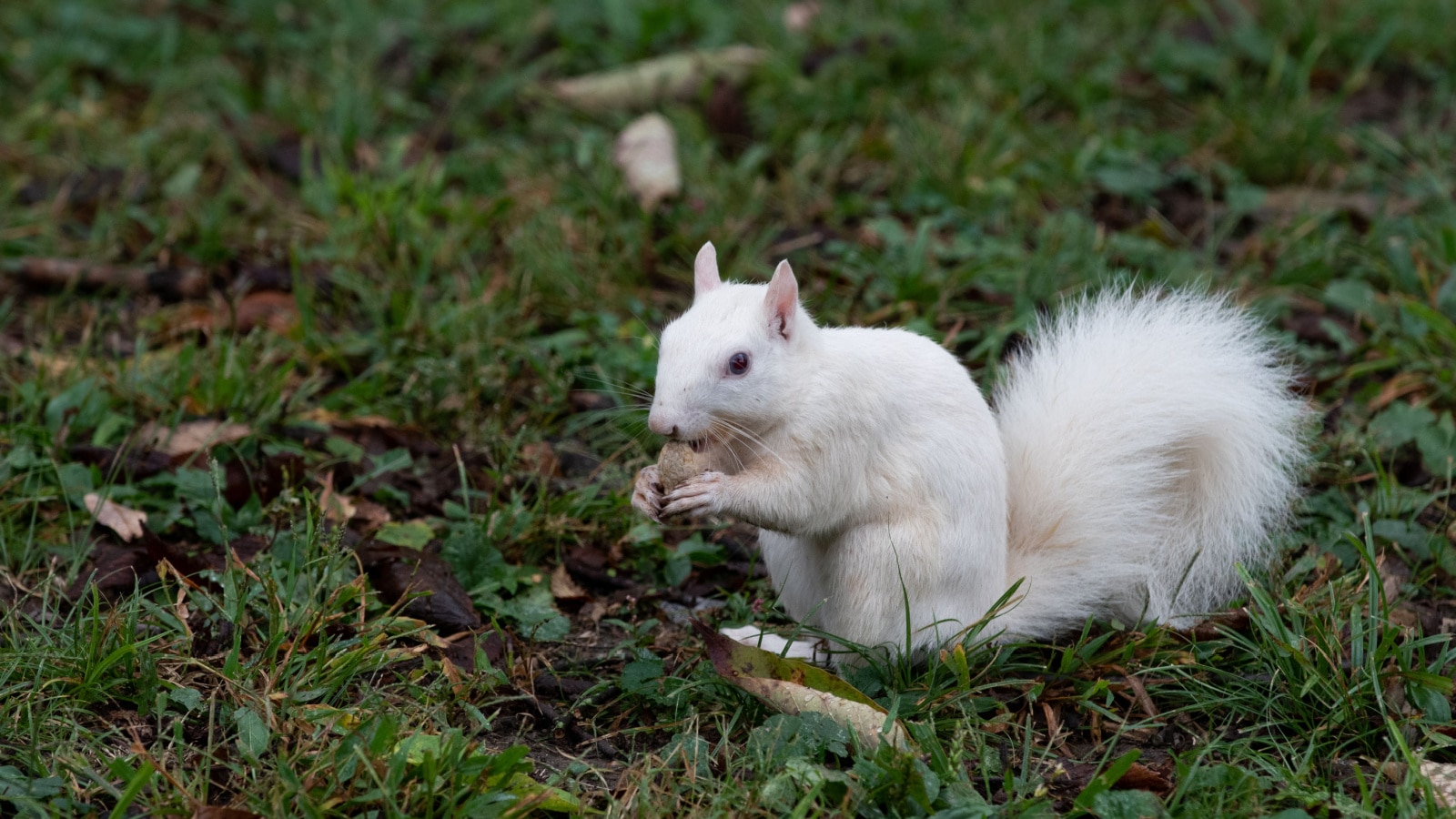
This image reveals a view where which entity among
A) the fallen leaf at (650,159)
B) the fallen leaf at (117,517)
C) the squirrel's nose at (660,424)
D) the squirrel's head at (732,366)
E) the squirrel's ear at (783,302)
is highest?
the squirrel's ear at (783,302)

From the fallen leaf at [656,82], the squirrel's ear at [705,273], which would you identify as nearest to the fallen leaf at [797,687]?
the squirrel's ear at [705,273]

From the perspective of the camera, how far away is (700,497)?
2.36 m

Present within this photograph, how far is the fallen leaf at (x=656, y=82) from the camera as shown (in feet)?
16.4

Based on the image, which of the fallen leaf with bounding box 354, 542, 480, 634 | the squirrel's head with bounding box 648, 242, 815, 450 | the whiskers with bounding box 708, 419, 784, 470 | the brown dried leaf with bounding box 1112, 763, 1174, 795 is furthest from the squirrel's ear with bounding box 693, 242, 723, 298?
the brown dried leaf with bounding box 1112, 763, 1174, 795

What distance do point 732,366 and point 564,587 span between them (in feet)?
2.51

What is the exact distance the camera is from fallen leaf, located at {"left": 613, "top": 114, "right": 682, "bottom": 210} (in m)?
4.25

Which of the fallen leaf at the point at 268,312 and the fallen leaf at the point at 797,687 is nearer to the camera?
the fallen leaf at the point at 797,687

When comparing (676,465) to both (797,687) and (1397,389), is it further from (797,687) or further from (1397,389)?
(1397,389)

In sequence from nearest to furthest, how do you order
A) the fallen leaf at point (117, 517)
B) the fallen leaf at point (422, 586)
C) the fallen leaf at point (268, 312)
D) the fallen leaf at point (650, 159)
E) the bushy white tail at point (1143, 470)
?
the bushy white tail at point (1143, 470)
the fallen leaf at point (422, 586)
the fallen leaf at point (117, 517)
the fallen leaf at point (268, 312)
the fallen leaf at point (650, 159)

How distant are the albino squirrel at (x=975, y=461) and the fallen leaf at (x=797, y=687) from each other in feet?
0.41

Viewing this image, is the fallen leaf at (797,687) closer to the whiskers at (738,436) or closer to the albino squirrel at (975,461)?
the albino squirrel at (975,461)

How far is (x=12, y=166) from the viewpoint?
15.2 feet

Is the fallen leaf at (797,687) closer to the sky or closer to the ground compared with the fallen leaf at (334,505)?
closer to the sky

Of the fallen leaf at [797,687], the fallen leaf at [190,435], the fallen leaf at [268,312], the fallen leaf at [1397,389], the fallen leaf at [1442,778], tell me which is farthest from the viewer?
the fallen leaf at [268,312]
